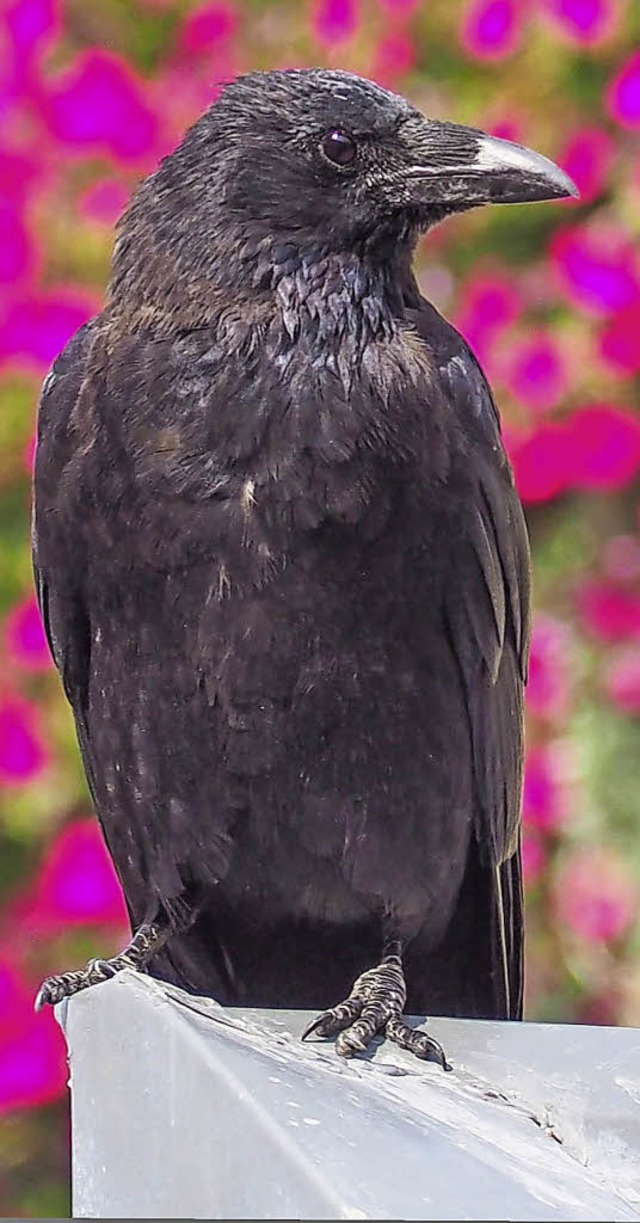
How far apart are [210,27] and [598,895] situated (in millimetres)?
1531

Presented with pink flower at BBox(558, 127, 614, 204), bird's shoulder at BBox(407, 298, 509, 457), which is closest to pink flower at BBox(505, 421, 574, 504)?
pink flower at BBox(558, 127, 614, 204)

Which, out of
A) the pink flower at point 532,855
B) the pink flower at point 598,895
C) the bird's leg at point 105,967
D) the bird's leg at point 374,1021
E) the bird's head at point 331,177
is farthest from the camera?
the pink flower at point 532,855

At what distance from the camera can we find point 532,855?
305 cm

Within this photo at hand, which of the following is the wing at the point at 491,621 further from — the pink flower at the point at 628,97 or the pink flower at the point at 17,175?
the pink flower at the point at 17,175

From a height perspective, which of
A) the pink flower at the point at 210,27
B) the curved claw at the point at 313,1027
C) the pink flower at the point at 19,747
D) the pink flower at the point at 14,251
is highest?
the pink flower at the point at 210,27

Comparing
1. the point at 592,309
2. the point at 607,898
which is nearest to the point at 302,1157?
the point at 607,898

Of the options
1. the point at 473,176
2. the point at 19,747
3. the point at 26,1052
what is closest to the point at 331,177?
the point at 473,176

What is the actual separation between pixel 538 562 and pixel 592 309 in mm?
408

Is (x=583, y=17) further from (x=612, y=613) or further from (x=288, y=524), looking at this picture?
(x=288, y=524)

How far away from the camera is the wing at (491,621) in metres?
2.12

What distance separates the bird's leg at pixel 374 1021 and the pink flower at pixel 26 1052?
1051 millimetres

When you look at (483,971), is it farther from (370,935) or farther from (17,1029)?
(17,1029)

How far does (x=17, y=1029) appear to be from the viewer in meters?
3.01

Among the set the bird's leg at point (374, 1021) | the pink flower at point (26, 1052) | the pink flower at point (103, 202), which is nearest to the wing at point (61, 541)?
the bird's leg at point (374, 1021)
